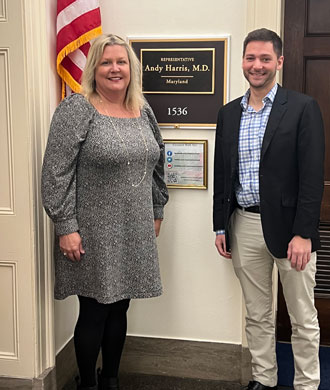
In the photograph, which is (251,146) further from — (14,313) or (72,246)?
(14,313)

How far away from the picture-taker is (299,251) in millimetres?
2000

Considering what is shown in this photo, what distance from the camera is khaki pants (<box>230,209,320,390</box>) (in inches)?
82.4

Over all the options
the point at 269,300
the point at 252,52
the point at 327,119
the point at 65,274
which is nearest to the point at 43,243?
the point at 65,274

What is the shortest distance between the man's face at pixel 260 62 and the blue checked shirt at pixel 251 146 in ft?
0.26

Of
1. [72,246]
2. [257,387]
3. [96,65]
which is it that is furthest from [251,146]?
[257,387]

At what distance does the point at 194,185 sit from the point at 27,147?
82 cm

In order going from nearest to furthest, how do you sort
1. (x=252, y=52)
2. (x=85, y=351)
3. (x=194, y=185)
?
1. (x=252, y=52)
2. (x=85, y=351)
3. (x=194, y=185)

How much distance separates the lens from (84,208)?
2.05m

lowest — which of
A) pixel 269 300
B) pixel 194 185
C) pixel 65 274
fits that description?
pixel 269 300

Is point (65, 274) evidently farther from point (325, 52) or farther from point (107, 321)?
point (325, 52)

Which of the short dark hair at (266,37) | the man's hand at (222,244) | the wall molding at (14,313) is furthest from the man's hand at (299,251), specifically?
the wall molding at (14,313)

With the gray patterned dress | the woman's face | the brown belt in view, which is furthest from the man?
the woman's face

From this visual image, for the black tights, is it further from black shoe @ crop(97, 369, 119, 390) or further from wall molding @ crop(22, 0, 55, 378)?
wall molding @ crop(22, 0, 55, 378)

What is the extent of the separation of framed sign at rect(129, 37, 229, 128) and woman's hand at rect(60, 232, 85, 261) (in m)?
0.80
